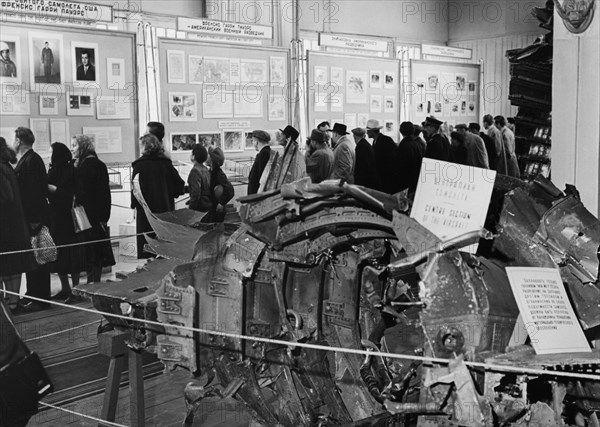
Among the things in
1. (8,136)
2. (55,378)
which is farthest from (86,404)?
(8,136)

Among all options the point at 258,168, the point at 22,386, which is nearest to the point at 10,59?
the point at 258,168

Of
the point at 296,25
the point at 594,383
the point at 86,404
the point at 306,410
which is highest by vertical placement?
the point at 296,25

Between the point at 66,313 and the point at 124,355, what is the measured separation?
3.91 m

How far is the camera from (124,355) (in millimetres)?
4910

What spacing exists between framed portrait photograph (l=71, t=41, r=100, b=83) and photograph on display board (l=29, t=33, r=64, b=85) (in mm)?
166

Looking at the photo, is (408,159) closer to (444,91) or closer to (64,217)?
(444,91)

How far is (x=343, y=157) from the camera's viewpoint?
11680mm

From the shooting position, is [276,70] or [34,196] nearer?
[34,196]

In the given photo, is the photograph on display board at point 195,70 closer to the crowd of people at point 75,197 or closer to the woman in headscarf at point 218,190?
the crowd of people at point 75,197

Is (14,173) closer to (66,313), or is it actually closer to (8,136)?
(8,136)

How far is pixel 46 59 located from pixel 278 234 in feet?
16.3

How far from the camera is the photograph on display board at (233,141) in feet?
33.5

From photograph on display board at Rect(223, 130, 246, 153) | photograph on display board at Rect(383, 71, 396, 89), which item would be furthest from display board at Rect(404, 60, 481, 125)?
photograph on display board at Rect(223, 130, 246, 153)

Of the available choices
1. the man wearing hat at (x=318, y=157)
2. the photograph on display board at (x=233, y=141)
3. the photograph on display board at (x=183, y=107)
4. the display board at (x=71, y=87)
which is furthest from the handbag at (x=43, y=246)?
the man wearing hat at (x=318, y=157)
